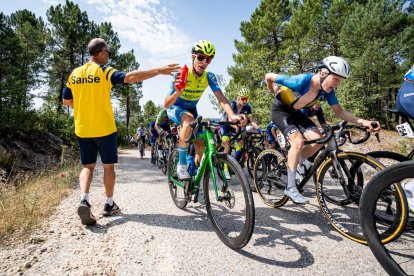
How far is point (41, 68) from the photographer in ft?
94.2

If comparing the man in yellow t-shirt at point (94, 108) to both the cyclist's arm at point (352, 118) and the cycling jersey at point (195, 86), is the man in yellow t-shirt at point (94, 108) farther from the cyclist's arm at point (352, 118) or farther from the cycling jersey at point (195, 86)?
the cyclist's arm at point (352, 118)

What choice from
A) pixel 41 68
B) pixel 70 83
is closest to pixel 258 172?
pixel 70 83

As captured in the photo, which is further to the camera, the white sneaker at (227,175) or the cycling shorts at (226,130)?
the cycling shorts at (226,130)

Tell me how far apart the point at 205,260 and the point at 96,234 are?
1.41m

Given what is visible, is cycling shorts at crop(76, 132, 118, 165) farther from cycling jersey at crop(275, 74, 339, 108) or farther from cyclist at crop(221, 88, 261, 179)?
cyclist at crop(221, 88, 261, 179)

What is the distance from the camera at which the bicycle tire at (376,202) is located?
180 centimetres

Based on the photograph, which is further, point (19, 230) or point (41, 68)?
point (41, 68)

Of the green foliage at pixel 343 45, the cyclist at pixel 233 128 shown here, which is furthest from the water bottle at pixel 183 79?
the green foliage at pixel 343 45

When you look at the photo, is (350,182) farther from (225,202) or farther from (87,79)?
(87,79)

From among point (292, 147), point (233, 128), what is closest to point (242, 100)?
point (233, 128)

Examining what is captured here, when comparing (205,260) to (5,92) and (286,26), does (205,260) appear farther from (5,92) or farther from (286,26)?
(286,26)

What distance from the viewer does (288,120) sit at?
373 cm

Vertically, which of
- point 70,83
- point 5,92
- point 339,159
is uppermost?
point 5,92

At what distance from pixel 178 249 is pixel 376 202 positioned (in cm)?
184
